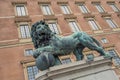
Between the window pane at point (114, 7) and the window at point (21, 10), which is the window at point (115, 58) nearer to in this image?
the window pane at point (114, 7)

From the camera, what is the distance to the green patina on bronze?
3.88m

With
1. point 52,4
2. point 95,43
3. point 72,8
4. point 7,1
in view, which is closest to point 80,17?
point 72,8

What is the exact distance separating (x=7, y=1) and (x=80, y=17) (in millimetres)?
9249

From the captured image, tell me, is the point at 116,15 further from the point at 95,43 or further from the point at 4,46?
the point at 95,43

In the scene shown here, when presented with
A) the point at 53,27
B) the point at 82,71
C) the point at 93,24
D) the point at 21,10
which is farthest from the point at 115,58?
the point at 82,71

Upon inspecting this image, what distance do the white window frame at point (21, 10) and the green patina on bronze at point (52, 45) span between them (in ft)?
53.3

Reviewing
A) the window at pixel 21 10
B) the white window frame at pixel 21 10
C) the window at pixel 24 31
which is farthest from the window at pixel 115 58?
the window at pixel 21 10

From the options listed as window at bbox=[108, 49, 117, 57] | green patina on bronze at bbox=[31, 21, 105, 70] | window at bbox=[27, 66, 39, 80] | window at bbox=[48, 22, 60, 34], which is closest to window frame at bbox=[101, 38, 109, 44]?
window at bbox=[108, 49, 117, 57]

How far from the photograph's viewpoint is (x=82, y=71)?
386 cm

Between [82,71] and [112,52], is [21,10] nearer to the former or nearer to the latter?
[112,52]

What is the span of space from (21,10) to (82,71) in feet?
58.7

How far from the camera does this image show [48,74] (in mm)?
3676

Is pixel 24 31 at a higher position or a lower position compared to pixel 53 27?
lower

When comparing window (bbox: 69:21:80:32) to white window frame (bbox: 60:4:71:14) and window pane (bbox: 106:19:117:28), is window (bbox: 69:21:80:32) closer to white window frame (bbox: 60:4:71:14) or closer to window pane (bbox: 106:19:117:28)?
white window frame (bbox: 60:4:71:14)
